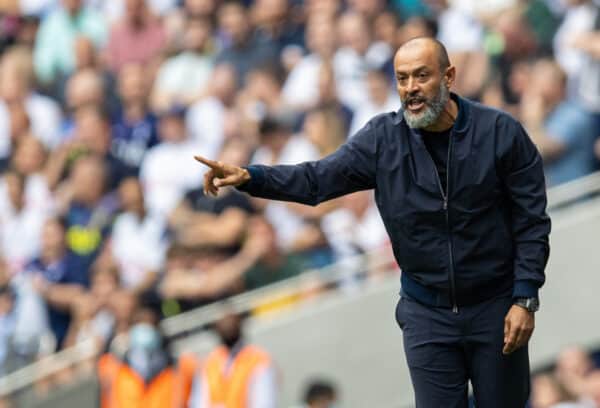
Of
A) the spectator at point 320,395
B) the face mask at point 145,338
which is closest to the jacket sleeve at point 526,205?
the spectator at point 320,395

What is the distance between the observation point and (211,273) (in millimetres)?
11320

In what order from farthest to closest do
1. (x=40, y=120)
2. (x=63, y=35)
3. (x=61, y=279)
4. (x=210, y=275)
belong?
(x=63, y=35), (x=40, y=120), (x=61, y=279), (x=210, y=275)

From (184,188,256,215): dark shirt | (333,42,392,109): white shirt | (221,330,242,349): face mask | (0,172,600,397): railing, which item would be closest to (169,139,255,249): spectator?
(184,188,256,215): dark shirt

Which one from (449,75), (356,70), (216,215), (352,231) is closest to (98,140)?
(216,215)

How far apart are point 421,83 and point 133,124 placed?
7.57 meters

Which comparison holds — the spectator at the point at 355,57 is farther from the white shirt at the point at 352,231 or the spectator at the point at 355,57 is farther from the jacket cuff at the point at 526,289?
the jacket cuff at the point at 526,289

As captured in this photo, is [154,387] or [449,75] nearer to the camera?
[449,75]

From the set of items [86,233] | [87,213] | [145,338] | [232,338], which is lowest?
[232,338]

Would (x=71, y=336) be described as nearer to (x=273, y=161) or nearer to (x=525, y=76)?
(x=273, y=161)

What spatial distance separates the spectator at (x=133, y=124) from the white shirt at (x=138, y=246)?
60cm

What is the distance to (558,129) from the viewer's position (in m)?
9.98

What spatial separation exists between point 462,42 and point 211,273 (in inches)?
95.9

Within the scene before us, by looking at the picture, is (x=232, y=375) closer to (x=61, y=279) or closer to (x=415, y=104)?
(x=61, y=279)

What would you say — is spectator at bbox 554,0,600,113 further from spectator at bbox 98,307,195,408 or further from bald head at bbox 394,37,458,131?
bald head at bbox 394,37,458,131
